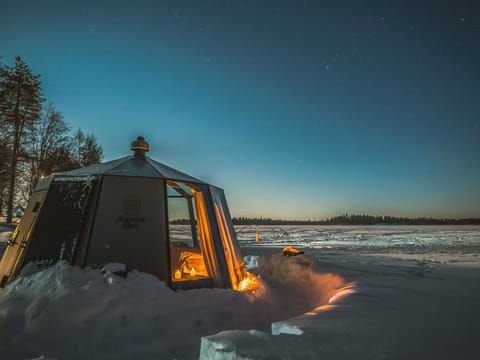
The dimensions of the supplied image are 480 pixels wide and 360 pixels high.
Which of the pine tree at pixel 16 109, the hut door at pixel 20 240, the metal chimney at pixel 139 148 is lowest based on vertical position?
the hut door at pixel 20 240

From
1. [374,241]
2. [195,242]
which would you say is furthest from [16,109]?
[374,241]

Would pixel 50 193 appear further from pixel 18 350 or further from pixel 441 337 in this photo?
pixel 441 337

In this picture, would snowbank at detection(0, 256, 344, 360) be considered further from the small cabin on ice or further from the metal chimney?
the metal chimney

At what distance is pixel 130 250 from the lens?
458 centimetres

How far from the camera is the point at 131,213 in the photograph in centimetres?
477

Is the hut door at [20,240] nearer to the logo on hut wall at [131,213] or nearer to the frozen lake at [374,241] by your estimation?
the logo on hut wall at [131,213]

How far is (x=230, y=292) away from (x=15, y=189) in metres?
24.1

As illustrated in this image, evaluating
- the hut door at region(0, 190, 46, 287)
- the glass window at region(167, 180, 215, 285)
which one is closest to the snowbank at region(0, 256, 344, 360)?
the glass window at region(167, 180, 215, 285)

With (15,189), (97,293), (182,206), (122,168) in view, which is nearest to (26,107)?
(15,189)

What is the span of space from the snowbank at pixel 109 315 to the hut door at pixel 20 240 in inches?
32.7

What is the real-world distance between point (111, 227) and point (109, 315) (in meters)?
1.44

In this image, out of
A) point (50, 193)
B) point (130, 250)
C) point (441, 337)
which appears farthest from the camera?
point (50, 193)

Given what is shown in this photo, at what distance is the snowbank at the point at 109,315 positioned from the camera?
3.28 m

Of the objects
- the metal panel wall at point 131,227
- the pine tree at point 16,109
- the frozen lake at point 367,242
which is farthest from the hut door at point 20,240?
the pine tree at point 16,109
